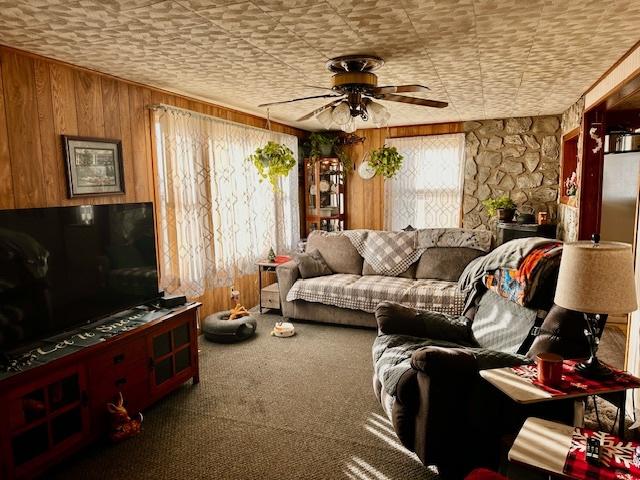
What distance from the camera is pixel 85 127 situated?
3045 mm

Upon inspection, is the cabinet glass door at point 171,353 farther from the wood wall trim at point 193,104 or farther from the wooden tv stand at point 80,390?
the wood wall trim at point 193,104

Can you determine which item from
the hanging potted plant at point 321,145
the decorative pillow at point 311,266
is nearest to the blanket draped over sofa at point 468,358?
the decorative pillow at point 311,266

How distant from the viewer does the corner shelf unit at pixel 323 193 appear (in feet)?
20.7

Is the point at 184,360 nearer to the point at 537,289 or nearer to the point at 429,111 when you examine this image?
the point at 537,289

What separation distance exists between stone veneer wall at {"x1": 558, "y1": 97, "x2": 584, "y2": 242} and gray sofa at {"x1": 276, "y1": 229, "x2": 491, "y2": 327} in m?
0.84

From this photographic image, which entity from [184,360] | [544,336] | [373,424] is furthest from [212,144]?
Answer: [544,336]

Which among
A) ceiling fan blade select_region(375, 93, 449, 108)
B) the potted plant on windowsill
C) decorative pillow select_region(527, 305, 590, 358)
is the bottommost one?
decorative pillow select_region(527, 305, 590, 358)

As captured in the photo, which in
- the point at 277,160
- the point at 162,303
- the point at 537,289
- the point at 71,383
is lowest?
the point at 71,383

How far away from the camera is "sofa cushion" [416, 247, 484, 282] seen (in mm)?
4488

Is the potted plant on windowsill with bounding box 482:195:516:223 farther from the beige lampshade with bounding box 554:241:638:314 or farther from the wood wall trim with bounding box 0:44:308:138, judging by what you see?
the beige lampshade with bounding box 554:241:638:314

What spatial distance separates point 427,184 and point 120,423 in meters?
4.92

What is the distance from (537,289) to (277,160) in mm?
3068

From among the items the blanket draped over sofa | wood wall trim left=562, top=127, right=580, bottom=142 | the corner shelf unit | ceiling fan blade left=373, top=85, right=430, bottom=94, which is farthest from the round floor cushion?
wood wall trim left=562, top=127, right=580, bottom=142

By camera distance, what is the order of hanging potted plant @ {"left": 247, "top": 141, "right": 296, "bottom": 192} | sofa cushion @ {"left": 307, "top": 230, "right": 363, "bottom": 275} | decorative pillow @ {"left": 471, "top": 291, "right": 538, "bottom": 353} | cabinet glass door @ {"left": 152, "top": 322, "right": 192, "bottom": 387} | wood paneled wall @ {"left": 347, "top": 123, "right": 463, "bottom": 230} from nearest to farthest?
decorative pillow @ {"left": 471, "top": 291, "right": 538, "bottom": 353}
cabinet glass door @ {"left": 152, "top": 322, "right": 192, "bottom": 387}
hanging potted plant @ {"left": 247, "top": 141, "right": 296, "bottom": 192}
sofa cushion @ {"left": 307, "top": 230, "right": 363, "bottom": 275}
wood paneled wall @ {"left": 347, "top": 123, "right": 463, "bottom": 230}
